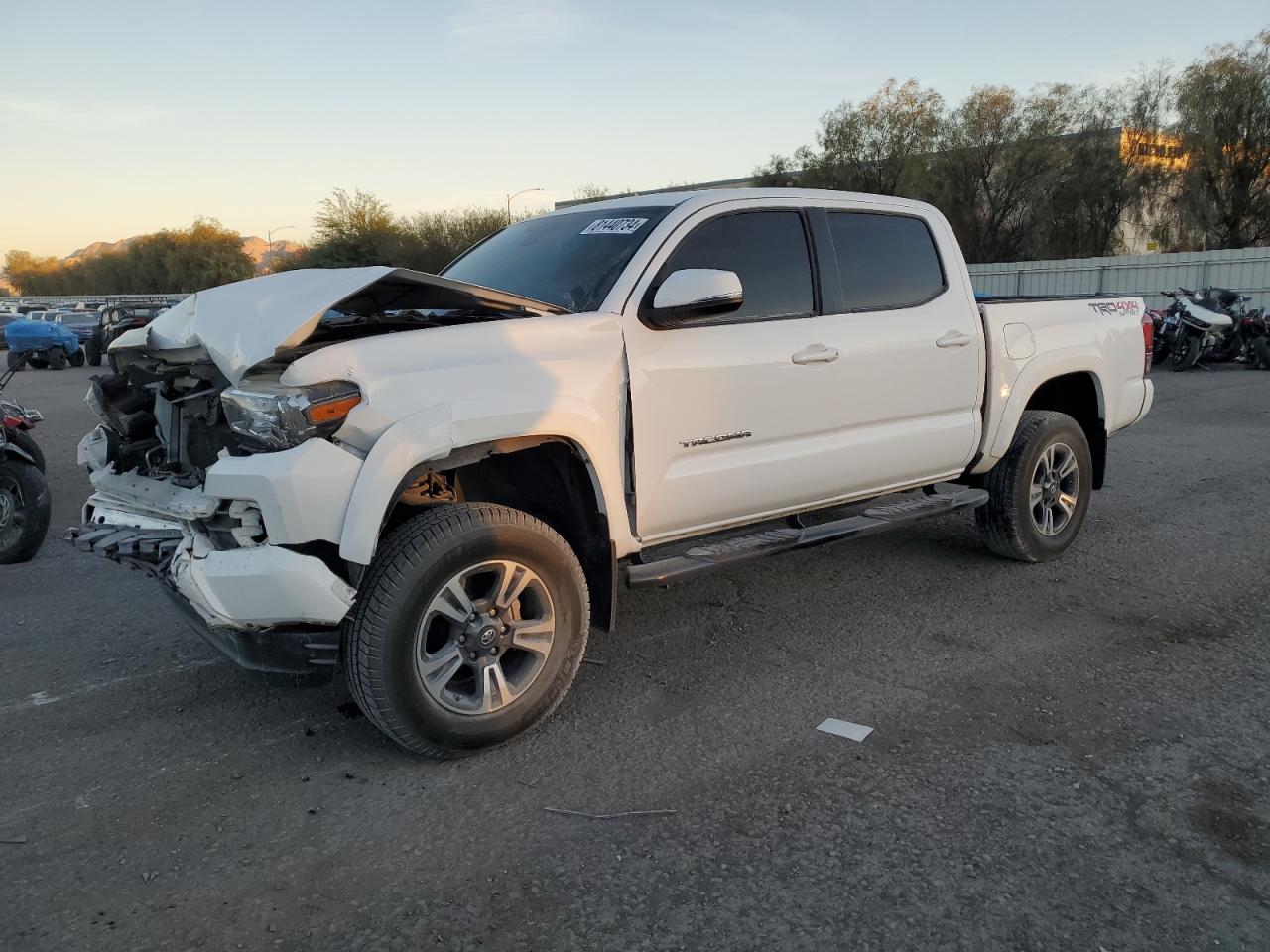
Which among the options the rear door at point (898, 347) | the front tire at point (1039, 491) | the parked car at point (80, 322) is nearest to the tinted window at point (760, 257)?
the rear door at point (898, 347)

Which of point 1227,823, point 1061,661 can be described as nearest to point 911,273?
point 1061,661

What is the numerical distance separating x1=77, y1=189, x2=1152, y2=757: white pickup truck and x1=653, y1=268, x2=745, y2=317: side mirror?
0.02 metres

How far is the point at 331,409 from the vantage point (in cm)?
320

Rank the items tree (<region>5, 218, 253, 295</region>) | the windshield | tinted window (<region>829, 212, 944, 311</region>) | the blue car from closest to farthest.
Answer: the windshield → tinted window (<region>829, 212, 944, 311</region>) → the blue car → tree (<region>5, 218, 253, 295</region>)

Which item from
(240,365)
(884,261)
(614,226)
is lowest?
(240,365)

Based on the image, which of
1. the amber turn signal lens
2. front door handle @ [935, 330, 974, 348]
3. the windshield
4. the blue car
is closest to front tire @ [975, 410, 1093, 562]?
front door handle @ [935, 330, 974, 348]

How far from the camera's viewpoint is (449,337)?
3463 mm

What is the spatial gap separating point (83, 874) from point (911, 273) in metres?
4.37

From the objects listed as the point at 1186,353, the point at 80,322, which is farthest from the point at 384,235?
the point at 1186,353

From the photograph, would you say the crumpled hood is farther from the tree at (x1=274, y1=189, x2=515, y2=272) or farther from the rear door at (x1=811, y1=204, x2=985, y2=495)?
the tree at (x1=274, y1=189, x2=515, y2=272)

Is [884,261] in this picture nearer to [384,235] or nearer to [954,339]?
[954,339]

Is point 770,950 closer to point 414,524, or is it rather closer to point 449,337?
point 414,524

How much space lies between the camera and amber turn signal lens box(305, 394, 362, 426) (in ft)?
10.4

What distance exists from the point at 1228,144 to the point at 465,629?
120 ft
